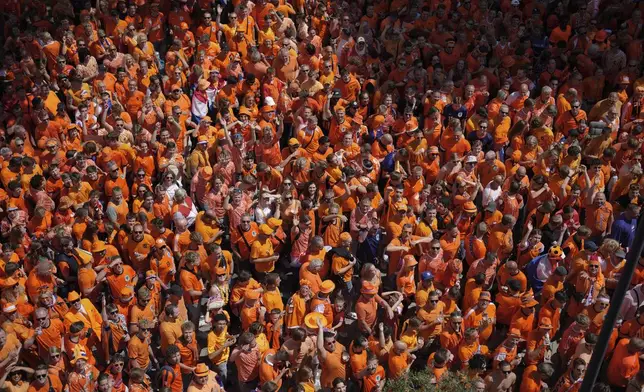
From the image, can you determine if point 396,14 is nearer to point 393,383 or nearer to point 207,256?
point 207,256

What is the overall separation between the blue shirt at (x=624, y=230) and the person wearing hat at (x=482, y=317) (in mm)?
2750

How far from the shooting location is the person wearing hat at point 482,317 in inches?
452

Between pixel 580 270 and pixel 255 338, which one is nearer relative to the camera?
pixel 255 338

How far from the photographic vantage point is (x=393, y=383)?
10.0 metres

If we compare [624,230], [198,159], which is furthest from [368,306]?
[624,230]

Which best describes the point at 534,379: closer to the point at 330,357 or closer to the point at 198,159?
the point at 330,357

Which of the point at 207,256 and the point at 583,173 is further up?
the point at 583,173

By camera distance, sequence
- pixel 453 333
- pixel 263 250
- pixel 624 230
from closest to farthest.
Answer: pixel 453 333 < pixel 263 250 < pixel 624 230

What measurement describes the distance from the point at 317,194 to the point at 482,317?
3.36m

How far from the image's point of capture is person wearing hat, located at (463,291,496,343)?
1147cm

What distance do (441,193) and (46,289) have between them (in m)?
5.91

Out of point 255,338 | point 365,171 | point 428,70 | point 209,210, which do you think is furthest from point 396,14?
point 255,338

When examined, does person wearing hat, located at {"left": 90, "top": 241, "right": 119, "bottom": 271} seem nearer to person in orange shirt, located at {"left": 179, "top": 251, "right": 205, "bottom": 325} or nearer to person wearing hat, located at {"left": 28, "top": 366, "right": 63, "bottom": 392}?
person in orange shirt, located at {"left": 179, "top": 251, "right": 205, "bottom": 325}

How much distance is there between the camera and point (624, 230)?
12.9 metres
